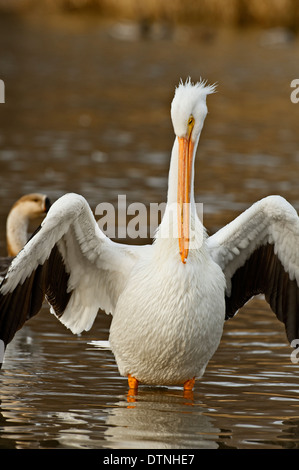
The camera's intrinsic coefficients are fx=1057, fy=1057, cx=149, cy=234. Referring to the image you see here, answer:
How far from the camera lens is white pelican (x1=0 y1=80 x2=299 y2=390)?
19.8ft

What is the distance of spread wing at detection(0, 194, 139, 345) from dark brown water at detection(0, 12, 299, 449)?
48cm

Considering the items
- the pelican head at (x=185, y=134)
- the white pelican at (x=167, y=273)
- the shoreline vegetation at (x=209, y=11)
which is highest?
the shoreline vegetation at (x=209, y=11)

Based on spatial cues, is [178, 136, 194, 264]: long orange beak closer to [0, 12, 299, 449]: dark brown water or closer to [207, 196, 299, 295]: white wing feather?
[207, 196, 299, 295]: white wing feather

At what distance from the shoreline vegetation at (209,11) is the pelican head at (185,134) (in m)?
27.5

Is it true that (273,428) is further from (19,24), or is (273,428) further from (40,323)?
(19,24)

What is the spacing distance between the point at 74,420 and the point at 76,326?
3.14ft

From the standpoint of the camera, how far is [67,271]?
655cm

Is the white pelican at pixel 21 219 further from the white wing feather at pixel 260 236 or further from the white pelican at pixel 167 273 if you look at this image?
the white wing feather at pixel 260 236

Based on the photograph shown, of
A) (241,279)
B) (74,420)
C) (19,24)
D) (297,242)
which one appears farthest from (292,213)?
(19,24)

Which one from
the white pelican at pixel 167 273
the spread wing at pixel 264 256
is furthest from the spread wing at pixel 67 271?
the spread wing at pixel 264 256

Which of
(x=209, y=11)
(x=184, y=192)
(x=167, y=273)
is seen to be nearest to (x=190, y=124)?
(x=184, y=192)

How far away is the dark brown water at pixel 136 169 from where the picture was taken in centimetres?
597

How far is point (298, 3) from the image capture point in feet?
107

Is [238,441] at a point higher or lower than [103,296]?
lower
